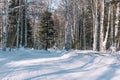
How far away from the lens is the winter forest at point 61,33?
1173 centimetres

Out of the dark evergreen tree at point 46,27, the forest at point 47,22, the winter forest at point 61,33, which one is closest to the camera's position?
the winter forest at point 61,33

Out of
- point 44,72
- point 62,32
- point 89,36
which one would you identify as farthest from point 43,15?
point 44,72

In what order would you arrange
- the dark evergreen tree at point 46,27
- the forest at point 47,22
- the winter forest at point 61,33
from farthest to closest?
the dark evergreen tree at point 46,27 < the forest at point 47,22 < the winter forest at point 61,33

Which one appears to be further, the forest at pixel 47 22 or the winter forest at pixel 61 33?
the forest at pixel 47 22

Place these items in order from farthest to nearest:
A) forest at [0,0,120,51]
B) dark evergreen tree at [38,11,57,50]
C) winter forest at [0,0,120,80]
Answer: dark evergreen tree at [38,11,57,50] < forest at [0,0,120,51] < winter forest at [0,0,120,80]

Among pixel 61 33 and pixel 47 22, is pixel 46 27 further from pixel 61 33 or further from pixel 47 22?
pixel 61 33

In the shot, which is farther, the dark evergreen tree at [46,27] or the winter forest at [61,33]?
the dark evergreen tree at [46,27]

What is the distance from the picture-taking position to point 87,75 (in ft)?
35.6

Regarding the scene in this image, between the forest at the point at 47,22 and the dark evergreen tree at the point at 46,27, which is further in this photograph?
the dark evergreen tree at the point at 46,27

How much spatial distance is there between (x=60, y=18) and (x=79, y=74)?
52805 mm

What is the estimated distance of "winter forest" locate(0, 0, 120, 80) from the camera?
11.7m

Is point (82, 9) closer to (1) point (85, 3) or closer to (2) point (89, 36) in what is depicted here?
(1) point (85, 3)

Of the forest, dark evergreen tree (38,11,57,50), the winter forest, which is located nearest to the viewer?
the winter forest

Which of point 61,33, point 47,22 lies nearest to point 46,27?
point 47,22
